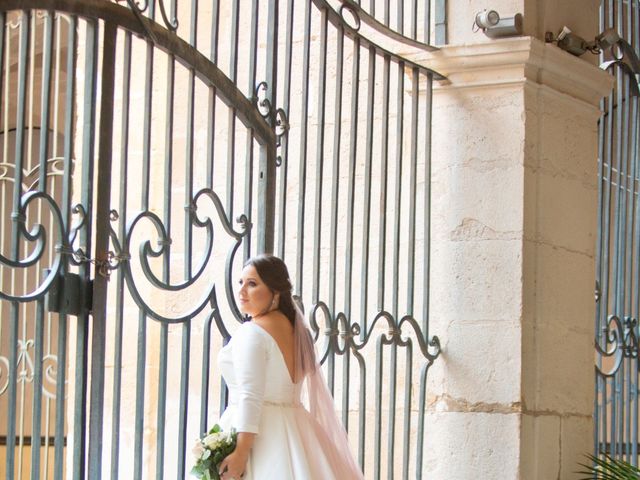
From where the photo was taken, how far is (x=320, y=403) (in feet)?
14.6

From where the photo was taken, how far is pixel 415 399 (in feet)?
19.1

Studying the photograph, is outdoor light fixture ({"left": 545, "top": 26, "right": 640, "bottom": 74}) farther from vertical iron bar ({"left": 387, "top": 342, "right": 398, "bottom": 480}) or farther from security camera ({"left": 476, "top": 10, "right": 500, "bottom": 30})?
vertical iron bar ({"left": 387, "top": 342, "right": 398, "bottom": 480})

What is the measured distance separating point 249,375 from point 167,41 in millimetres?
1070

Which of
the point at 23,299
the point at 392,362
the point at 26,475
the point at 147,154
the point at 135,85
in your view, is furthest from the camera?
the point at 26,475

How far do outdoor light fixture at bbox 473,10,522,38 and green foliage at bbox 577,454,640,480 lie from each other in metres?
1.92

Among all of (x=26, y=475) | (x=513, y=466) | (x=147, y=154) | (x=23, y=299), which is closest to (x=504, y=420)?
(x=513, y=466)

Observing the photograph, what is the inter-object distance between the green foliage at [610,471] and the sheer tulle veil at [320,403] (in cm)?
178

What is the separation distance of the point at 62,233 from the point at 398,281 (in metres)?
2.20

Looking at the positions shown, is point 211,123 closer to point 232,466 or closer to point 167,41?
point 167,41

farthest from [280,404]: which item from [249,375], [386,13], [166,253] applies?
Answer: [386,13]

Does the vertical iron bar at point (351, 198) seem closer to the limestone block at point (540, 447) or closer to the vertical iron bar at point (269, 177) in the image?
the vertical iron bar at point (269, 177)

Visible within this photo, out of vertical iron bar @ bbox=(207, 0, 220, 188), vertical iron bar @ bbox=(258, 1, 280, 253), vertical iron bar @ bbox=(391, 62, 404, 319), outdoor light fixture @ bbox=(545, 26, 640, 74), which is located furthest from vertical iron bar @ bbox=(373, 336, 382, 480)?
outdoor light fixture @ bbox=(545, 26, 640, 74)

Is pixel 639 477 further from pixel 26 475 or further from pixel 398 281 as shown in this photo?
pixel 26 475

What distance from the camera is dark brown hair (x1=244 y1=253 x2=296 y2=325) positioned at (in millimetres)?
4258
